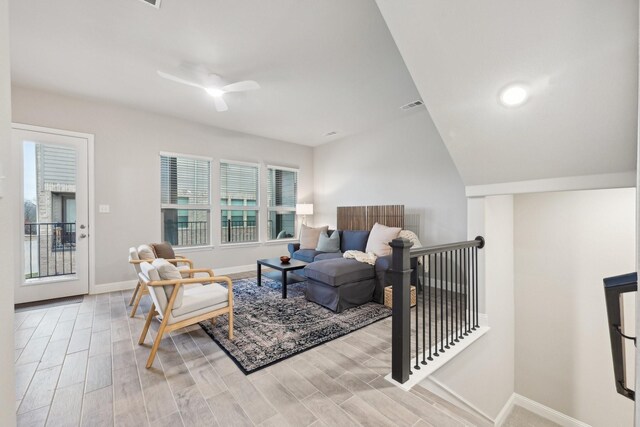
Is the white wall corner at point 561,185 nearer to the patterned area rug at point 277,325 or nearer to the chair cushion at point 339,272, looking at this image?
the chair cushion at point 339,272

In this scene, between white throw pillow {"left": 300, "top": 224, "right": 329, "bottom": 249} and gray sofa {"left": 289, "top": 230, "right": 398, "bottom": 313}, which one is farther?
white throw pillow {"left": 300, "top": 224, "right": 329, "bottom": 249}

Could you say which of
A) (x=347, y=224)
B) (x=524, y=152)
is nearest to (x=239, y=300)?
(x=347, y=224)

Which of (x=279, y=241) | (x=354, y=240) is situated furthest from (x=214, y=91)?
(x=279, y=241)

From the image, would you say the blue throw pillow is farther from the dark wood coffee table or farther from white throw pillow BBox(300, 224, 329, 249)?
the dark wood coffee table

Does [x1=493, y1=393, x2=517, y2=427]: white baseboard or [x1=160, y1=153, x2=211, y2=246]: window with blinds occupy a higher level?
[x1=160, y1=153, x2=211, y2=246]: window with blinds

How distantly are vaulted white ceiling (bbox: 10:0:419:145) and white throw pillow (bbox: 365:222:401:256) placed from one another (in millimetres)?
1900

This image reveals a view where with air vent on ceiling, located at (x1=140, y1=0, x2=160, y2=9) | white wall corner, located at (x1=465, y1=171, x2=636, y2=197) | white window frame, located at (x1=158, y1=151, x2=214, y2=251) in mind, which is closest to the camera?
white wall corner, located at (x1=465, y1=171, x2=636, y2=197)

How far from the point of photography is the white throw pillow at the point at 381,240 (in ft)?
12.7

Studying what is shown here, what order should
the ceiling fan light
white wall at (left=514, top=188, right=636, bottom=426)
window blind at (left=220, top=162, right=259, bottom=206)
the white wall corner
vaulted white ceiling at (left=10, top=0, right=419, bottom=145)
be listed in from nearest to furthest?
the white wall corner → vaulted white ceiling at (left=10, top=0, right=419, bottom=145) → white wall at (left=514, top=188, right=636, bottom=426) → the ceiling fan light → window blind at (left=220, top=162, right=259, bottom=206)

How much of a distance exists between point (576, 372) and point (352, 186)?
13.6ft

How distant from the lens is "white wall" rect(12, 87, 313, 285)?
357 centimetres

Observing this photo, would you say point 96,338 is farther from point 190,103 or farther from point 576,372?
point 576,372

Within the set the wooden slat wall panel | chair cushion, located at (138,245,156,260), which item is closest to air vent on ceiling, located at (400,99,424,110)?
the wooden slat wall panel

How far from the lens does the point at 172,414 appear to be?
1.56m
